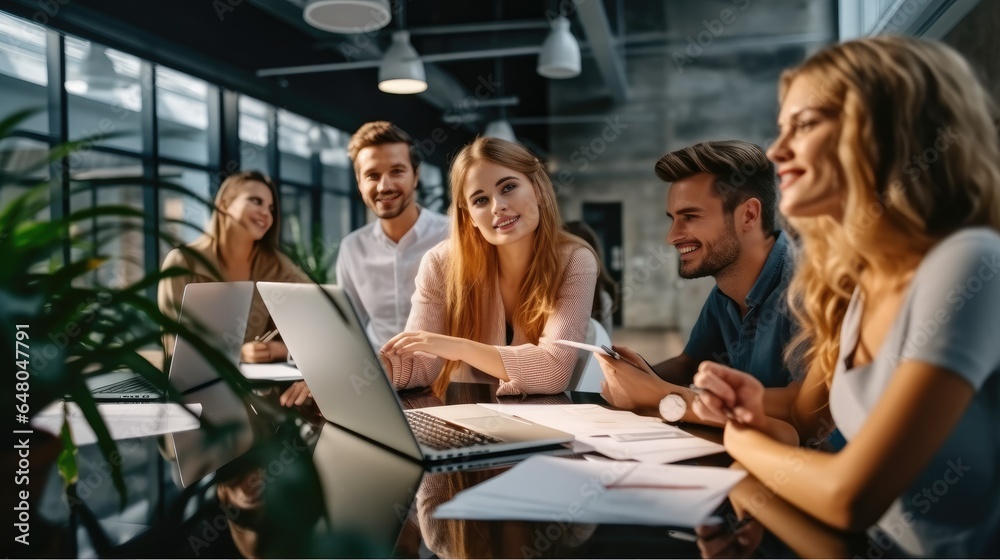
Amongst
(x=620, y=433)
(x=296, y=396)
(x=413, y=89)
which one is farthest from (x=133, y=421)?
(x=413, y=89)

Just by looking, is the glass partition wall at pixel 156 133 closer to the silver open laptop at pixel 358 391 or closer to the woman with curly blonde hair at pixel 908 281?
the silver open laptop at pixel 358 391

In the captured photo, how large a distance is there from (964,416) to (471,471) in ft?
2.23

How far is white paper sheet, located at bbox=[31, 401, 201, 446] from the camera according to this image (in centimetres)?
149

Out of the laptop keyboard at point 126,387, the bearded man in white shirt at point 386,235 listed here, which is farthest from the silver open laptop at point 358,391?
the bearded man in white shirt at point 386,235

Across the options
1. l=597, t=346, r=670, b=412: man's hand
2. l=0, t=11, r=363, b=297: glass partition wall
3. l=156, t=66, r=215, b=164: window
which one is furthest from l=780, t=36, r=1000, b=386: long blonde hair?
l=156, t=66, r=215, b=164: window

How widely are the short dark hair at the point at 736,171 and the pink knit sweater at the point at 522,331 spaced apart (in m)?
0.50

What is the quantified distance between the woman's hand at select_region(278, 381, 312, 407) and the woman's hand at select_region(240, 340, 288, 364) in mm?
1021

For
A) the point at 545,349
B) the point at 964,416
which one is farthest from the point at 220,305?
the point at 964,416

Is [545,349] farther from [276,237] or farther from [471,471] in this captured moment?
[276,237]

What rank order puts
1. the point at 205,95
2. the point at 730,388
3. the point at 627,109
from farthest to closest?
the point at 627,109 → the point at 205,95 → the point at 730,388

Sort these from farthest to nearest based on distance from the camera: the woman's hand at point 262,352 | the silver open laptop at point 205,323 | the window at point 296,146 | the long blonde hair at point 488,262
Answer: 1. the window at point 296,146
2. the woman's hand at point 262,352
3. the long blonde hair at point 488,262
4. the silver open laptop at point 205,323

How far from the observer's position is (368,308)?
391 cm

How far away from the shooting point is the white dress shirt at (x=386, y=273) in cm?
385

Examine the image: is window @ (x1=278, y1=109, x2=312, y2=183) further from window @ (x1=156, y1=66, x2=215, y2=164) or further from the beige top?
the beige top
